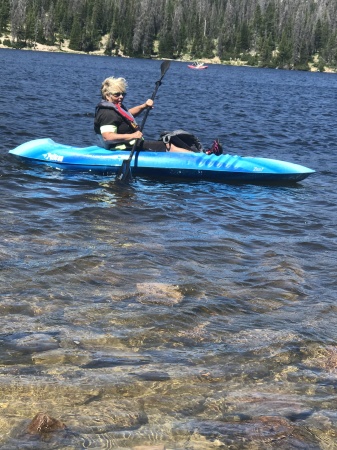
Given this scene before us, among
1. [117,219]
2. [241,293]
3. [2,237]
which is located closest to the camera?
[241,293]

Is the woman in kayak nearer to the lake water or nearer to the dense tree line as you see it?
the lake water

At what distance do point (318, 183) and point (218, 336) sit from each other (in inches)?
287

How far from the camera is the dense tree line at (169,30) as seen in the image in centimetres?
11431

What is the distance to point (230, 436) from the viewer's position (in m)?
3.22

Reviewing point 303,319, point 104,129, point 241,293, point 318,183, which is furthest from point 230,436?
point 318,183

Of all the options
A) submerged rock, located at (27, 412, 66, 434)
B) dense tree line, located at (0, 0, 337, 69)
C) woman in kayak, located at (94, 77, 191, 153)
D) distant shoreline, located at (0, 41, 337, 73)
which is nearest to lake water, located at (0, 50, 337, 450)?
submerged rock, located at (27, 412, 66, 434)

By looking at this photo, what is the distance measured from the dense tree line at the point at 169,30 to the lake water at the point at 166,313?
339 feet

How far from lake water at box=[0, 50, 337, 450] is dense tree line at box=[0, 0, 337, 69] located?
339 feet

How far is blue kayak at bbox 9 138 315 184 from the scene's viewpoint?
1027cm

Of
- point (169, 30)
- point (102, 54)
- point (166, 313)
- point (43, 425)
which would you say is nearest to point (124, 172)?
point (166, 313)

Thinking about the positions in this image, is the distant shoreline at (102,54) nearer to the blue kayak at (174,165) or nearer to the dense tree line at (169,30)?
the dense tree line at (169,30)

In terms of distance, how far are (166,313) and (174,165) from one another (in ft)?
18.4

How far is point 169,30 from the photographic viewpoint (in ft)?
400

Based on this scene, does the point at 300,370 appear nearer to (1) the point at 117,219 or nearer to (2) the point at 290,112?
(1) the point at 117,219
